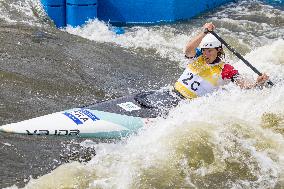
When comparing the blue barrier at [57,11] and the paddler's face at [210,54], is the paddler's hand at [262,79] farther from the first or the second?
the blue barrier at [57,11]

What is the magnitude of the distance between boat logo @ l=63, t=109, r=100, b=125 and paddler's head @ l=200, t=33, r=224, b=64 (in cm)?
185

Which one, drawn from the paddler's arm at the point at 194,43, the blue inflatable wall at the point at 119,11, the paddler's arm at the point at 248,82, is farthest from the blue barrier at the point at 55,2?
the paddler's arm at the point at 248,82

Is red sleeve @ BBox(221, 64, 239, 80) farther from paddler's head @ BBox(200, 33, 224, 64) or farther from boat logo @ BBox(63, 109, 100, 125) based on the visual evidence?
boat logo @ BBox(63, 109, 100, 125)

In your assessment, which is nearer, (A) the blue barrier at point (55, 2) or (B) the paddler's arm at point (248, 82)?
(B) the paddler's arm at point (248, 82)

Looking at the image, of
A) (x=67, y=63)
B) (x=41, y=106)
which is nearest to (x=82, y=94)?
(x=41, y=106)

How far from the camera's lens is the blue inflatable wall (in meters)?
12.0

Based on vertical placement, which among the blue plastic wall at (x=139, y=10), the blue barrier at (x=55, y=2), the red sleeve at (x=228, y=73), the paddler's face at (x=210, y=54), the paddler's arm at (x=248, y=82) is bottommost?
the blue plastic wall at (x=139, y=10)

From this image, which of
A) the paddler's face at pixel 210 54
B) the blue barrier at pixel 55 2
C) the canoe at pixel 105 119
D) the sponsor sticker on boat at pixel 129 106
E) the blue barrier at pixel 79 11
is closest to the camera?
the canoe at pixel 105 119

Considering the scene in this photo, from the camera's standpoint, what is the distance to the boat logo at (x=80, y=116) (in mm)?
6024

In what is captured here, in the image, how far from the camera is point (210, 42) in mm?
6785

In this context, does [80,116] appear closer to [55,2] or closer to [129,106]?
[129,106]

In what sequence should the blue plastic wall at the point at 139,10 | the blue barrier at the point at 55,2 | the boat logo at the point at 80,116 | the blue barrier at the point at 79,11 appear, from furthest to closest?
the blue plastic wall at the point at 139,10
the blue barrier at the point at 55,2
the blue barrier at the point at 79,11
the boat logo at the point at 80,116

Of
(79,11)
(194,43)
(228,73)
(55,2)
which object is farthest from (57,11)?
(228,73)

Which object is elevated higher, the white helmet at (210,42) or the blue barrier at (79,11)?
the white helmet at (210,42)
